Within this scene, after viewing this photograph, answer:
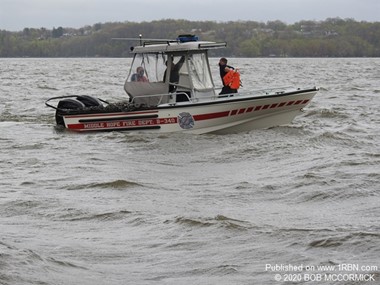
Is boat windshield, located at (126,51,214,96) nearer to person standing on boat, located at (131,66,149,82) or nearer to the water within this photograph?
person standing on boat, located at (131,66,149,82)

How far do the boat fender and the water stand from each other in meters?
1.16

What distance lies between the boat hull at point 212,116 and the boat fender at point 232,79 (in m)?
0.69

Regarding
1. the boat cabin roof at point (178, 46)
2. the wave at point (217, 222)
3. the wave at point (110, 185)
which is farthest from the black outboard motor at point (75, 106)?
the wave at point (217, 222)

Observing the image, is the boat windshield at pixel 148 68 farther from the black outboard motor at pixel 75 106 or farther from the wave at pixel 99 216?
the wave at pixel 99 216

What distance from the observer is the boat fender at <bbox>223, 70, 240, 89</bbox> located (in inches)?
792

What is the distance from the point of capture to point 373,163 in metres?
16.5

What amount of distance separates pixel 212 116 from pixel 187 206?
7347mm

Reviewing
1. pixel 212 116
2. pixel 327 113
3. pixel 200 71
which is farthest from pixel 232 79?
pixel 327 113

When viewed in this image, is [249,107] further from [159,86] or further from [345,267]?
[345,267]

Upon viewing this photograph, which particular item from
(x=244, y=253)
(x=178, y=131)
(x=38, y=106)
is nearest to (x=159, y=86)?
(x=178, y=131)

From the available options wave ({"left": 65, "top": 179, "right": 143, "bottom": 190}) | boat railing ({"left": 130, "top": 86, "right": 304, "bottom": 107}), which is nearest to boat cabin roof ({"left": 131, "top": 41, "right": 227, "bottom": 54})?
boat railing ({"left": 130, "top": 86, "right": 304, "bottom": 107})

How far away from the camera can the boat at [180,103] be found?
19.6 m

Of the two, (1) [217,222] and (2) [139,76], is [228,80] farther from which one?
(1) [217,222]

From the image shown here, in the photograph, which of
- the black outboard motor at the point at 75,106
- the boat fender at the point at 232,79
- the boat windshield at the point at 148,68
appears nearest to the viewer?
the boat fender at the point at 232,79
